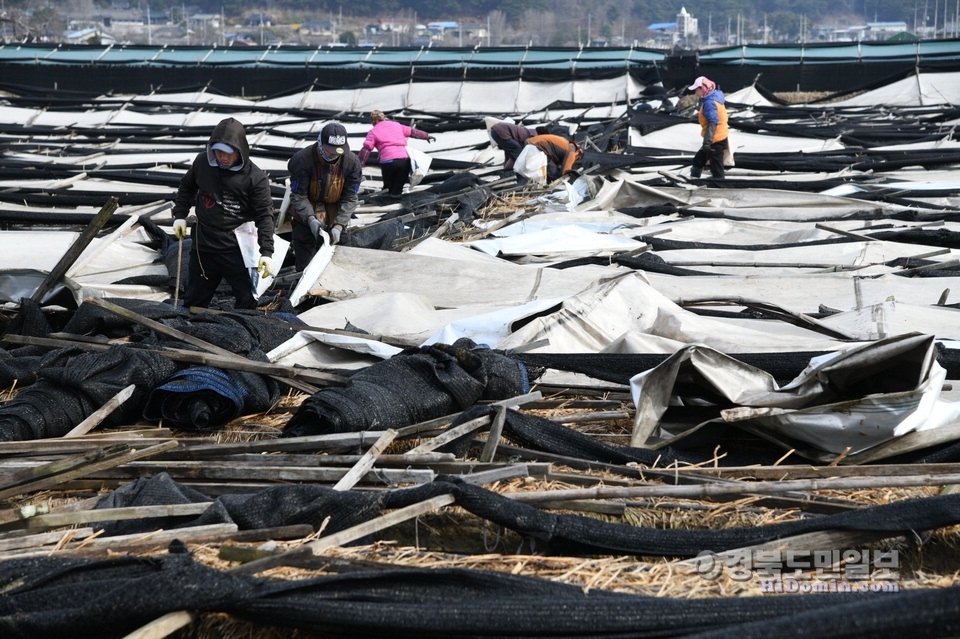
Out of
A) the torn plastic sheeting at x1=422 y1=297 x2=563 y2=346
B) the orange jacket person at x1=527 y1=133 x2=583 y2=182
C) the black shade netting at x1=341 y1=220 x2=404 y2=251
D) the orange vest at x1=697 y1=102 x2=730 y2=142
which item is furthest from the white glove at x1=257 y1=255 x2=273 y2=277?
the orange vest at x1=697 y1=102 x2=730 y2=142

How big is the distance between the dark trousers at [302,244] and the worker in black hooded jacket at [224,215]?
111cm

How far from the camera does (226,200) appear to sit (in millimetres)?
7211

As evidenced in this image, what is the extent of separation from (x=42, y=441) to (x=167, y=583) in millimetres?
1727

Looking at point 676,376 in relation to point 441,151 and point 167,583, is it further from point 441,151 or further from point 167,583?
point 441,151

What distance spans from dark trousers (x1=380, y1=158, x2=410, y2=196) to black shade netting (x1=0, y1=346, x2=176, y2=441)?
24.8ft

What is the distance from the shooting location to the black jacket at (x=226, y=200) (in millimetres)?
7137

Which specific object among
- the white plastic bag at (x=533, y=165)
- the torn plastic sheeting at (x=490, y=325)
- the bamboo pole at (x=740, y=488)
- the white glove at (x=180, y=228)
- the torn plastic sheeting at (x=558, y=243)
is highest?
the white glove at (x=180, y=228)

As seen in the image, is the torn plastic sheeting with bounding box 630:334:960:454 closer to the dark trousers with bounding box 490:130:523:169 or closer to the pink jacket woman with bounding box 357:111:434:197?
the pink jacket woman with bounding box 357:111:434:197

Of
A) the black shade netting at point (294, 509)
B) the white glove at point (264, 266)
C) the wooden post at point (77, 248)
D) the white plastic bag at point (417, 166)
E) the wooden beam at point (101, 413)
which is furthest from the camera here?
the white plastic bag at point (417, 166)

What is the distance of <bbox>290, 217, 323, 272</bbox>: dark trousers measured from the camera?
8.52 meters

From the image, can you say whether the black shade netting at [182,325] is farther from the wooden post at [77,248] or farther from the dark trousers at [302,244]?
the dark trousers at [302,244]

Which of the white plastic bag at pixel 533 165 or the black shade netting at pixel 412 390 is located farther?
the white plastic bag at pixel 533 165

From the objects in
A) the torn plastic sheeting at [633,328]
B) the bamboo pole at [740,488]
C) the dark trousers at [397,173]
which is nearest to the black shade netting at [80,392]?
the torn plastic sheeting at [633,328]

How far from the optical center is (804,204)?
1083cm
